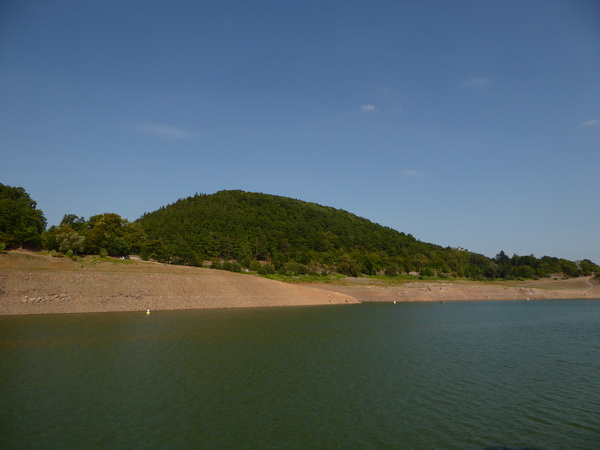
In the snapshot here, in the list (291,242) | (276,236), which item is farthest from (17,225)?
(291,242)

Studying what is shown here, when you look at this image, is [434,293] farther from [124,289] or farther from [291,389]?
[291,389]

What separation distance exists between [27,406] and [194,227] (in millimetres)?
103789

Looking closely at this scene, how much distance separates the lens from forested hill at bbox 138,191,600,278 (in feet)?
343

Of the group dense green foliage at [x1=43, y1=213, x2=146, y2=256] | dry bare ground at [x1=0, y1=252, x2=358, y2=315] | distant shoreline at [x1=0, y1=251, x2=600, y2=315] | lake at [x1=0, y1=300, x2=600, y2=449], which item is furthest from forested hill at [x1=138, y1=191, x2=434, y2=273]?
lake at [x1=0, y1=300, x2=600, y2=449]

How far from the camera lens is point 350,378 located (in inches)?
746

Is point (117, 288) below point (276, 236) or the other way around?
below

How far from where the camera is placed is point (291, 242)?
12888 centimetres

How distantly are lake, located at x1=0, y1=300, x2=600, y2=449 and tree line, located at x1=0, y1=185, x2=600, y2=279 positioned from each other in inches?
1291

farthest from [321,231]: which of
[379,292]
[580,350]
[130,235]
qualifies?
[580,350]

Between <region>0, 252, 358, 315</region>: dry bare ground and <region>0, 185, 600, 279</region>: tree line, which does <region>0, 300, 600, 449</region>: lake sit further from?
<region>0, 185, 600, 279</region>: tree line

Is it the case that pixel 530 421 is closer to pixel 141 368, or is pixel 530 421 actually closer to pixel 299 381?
pixel 299 381

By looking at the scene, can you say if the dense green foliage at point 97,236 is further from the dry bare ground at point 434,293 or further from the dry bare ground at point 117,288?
the dry bare ground at point 434,293

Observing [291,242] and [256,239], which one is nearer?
[256,239]

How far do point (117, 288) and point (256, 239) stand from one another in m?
77.8
